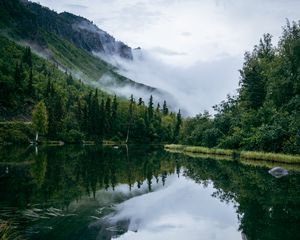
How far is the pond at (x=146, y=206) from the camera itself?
1894 centimetres

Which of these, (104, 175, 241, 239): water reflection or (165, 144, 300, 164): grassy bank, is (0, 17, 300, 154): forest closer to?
(165, 144, 300, 164): grassy bank

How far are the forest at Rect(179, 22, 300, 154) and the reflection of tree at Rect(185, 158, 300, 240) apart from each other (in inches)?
819

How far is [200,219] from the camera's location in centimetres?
2259

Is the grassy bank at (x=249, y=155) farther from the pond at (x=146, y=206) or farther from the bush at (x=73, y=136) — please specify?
the bush at (x=73, y=136)

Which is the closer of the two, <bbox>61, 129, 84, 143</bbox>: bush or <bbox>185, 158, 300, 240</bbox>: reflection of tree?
<bbox>185, 158, 300, 240</bbox>: reflection of tree

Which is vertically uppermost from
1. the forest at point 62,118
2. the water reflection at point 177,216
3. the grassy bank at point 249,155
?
the forest at point 62,118

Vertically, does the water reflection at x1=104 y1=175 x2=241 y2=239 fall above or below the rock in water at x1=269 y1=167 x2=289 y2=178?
below

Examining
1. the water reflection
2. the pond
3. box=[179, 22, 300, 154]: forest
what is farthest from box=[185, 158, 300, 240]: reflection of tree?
box=[179, 22, 300, 154]: forest

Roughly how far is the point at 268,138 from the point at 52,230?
53359mm

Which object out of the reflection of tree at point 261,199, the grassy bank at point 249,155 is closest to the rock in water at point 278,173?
the reflection of tree at point 261,199

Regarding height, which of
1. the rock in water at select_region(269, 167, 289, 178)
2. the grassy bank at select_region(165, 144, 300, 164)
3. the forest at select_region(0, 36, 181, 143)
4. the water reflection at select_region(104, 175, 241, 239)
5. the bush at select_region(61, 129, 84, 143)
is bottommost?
the water reflection at select_region(104, 175, 241, 239)

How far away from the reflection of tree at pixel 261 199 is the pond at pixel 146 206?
0.15 ft

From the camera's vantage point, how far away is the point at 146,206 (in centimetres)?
2617

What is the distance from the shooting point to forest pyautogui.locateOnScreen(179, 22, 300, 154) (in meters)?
65.8
